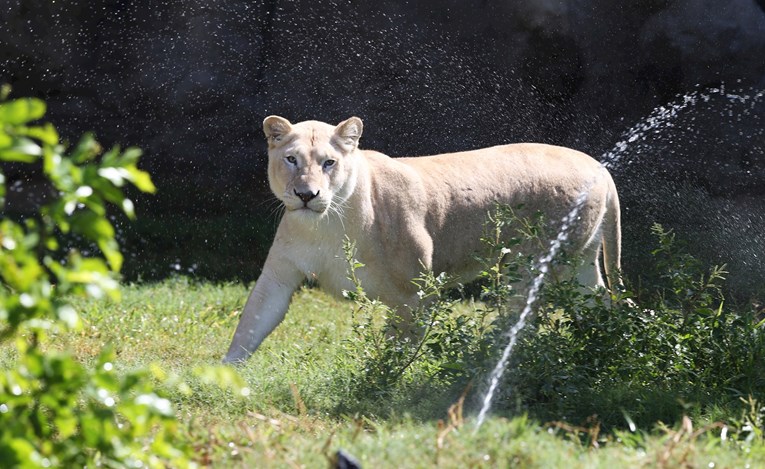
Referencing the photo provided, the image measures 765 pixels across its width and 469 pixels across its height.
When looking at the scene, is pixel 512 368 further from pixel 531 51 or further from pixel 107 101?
pixel 107 101

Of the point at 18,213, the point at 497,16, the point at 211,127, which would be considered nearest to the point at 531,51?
the point at 497,16

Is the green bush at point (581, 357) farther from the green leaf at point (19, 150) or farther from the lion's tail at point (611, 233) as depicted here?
the green leaf at point (19, 150)

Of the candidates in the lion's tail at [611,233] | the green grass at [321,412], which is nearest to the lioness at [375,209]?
the lion's tail at [611,233]

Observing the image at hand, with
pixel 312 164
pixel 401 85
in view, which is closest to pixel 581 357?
pixel 312 164

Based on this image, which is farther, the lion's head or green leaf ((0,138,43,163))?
the lion's head

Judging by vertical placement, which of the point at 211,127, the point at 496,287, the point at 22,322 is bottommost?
the point at 211,127

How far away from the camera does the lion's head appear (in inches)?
235

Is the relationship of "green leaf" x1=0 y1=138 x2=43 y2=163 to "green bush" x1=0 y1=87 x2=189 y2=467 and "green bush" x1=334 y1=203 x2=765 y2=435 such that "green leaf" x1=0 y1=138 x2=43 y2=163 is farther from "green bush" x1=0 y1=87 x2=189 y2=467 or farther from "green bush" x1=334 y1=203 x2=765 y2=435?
"green bush" x1=334 y1=203 x2=765 y2=435

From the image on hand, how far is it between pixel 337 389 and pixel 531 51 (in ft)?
19.8

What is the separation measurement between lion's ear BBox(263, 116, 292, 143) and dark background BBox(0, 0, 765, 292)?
136 inches

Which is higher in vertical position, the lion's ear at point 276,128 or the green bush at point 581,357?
the lion's ear at point 276,128

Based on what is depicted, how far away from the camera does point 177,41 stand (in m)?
11.2

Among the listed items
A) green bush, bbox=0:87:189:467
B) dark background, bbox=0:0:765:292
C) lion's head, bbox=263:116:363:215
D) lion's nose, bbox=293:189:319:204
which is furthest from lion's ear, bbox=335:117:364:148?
dark background, bbox=0:0:765:292

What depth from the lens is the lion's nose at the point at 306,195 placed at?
19.4 ft
